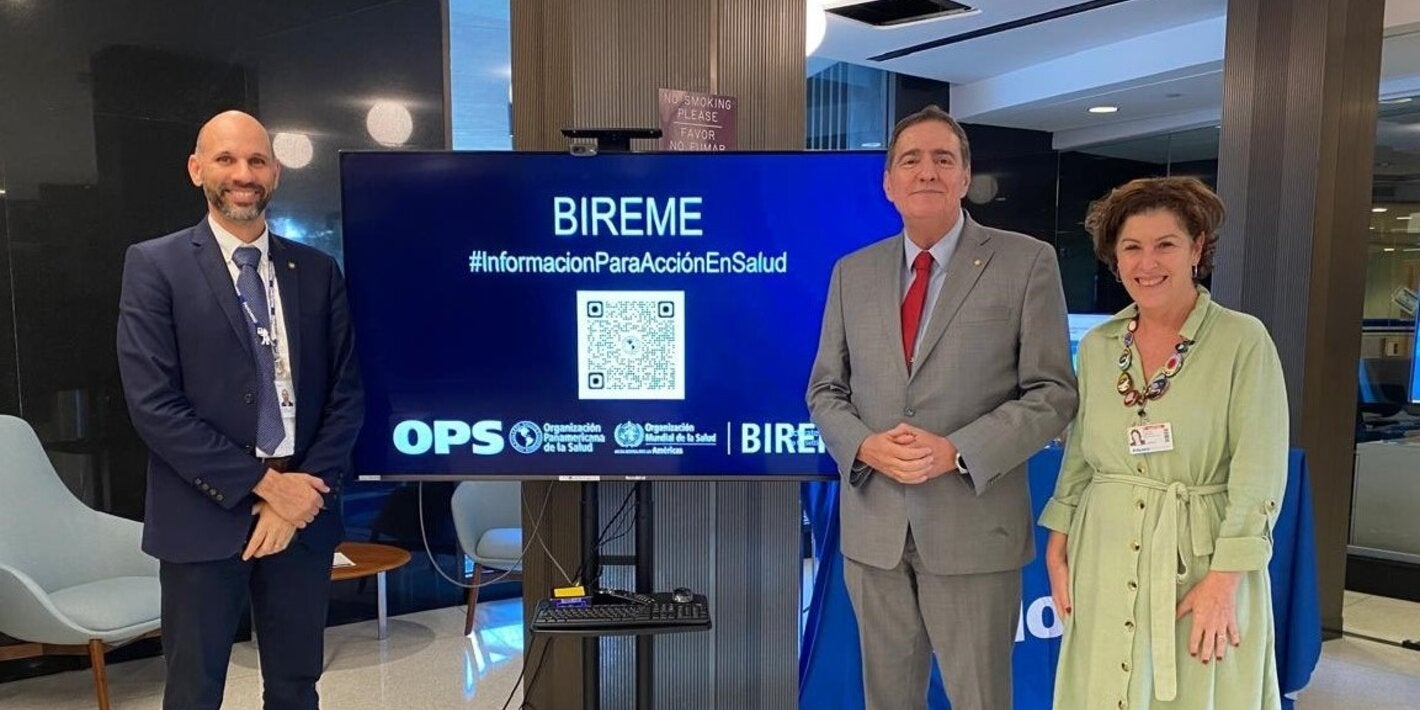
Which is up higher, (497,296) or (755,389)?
(497,296)

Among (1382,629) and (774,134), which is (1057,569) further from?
(1382,629)

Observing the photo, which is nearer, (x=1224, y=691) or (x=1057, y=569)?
(x=1224, y=691)

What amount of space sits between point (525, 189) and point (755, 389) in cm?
76

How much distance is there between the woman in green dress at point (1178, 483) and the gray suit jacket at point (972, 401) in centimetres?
12

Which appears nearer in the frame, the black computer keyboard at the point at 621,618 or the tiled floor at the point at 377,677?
the black computer keyboard at the point at 621,618

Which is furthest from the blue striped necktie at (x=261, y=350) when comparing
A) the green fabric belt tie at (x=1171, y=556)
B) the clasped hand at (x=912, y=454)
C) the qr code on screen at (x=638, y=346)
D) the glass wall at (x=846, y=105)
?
the glass wall at (x=846, y=105)

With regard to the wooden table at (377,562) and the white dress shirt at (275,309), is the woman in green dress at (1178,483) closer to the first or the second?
the white dress shirt at (275,309)

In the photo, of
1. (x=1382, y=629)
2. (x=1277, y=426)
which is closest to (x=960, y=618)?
(x=1277, y=426)

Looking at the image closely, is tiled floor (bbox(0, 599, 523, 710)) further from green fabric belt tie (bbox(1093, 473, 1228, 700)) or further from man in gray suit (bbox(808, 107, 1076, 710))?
green fabric belt tie (bbox(1093, 473, 1228, 700))

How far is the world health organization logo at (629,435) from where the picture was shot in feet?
7.37

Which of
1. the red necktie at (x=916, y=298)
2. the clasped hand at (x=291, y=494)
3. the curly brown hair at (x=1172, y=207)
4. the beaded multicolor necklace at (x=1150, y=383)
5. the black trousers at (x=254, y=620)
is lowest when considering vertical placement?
the black trousers at (x=254, y=620)

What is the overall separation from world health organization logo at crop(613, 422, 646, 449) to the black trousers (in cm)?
79

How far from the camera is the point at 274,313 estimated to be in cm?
217

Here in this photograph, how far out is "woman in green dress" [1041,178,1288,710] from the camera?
63.5 inches
